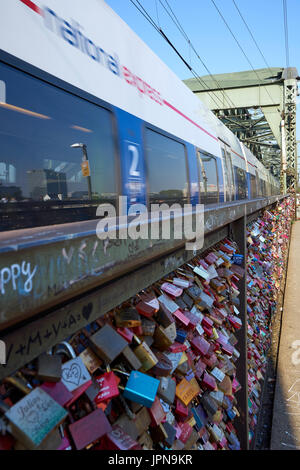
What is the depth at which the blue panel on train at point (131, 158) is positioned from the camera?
12.8 ft

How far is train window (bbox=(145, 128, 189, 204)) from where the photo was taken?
4.63m

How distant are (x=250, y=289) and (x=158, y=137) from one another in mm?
2354

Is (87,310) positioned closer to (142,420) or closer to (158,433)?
(142,420)

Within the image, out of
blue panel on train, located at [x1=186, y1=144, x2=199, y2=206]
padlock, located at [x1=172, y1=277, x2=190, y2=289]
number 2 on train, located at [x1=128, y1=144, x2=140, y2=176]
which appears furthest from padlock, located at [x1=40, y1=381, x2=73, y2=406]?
A: blue panel on train, located at [x1=186, y1=144, x2=199, y2=206]

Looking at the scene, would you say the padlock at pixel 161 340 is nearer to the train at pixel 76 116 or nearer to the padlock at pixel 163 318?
the padlock at pixel 163 318

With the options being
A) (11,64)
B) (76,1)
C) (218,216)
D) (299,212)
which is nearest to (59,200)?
(11,64)

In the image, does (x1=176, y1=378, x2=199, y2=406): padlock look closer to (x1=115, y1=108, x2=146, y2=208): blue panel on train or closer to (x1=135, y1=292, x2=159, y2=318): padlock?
(x1=135, y1=292, x2=159, y2=318): padlock

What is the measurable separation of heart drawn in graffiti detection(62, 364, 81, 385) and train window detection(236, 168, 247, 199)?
11385 mm

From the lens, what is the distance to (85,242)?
2.74ft

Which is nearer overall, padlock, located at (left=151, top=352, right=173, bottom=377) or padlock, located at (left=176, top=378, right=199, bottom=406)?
padlock, located at (left=151, top=352, right=173, bottom=377)

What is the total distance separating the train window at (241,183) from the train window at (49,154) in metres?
8.83

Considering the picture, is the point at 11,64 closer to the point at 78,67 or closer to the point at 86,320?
the point at 78,67
